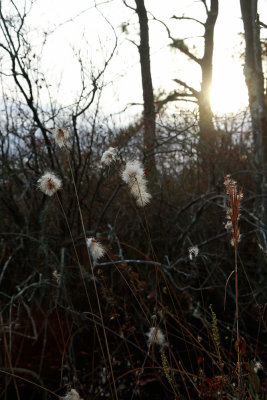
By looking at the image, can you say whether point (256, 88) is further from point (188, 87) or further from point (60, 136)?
point (188, 87)

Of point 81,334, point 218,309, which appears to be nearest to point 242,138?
point 218,309

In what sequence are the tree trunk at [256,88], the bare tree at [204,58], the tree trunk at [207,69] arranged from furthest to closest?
1. the bare tree at [204,58]
2. the tree trunk at [207,69]
3. the tree trunk at [256,88]

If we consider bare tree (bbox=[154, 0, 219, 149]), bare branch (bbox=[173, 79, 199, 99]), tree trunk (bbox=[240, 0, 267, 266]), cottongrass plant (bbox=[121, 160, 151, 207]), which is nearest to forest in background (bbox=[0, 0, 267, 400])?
tree trunk (bbox=[240, 0, 267, 266])


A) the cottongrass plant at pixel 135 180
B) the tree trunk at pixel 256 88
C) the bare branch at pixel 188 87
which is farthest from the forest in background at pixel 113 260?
the bare branch at pixel 188 87

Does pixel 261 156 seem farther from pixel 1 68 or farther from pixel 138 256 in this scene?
pixel 1 68

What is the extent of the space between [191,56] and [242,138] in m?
3.84

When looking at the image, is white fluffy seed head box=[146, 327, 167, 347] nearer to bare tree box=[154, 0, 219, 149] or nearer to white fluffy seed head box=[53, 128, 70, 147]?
white fluffy seed head box=[53, 128, 70, 147]

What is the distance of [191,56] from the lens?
10.2m

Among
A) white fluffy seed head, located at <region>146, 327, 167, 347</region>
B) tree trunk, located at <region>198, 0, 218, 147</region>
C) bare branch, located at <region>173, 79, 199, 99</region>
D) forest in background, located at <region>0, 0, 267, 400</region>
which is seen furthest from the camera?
bare branch, located at <region>173, 79, 199, 99</region>

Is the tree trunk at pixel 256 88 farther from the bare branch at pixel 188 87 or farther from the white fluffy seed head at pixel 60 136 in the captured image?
the bare branch at pixel 188 87

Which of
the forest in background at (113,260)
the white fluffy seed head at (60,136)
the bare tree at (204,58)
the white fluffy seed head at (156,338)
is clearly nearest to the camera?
the white fluffy seed head at (156,338)

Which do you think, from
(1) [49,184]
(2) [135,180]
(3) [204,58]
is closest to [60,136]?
(1) [49,184]

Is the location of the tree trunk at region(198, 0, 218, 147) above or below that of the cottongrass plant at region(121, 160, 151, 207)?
above

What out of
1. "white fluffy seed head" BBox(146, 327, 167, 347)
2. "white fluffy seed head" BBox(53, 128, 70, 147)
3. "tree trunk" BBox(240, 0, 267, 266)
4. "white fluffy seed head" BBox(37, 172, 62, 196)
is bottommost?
"white fluffy seed head" BBox(146, 327, 167, 347)
